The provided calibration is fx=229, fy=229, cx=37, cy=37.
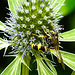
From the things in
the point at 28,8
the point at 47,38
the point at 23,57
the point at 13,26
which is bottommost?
the point at 23,57

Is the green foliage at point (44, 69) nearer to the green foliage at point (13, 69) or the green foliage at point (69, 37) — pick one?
the green foliage at point (13, 69)

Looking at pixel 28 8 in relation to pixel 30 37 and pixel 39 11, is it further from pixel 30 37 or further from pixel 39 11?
pixel 30 37

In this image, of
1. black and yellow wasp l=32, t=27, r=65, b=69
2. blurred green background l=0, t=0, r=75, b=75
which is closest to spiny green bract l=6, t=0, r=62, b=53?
black and yellow wasp l=32, t=27, r=65, b=69

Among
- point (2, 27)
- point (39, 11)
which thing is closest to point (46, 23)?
point (39, 11)

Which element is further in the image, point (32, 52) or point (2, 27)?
point (2, 27)

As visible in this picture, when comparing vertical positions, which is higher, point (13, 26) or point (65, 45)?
point (13, 26)

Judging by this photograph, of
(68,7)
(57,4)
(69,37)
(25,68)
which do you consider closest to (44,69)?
(25,68)

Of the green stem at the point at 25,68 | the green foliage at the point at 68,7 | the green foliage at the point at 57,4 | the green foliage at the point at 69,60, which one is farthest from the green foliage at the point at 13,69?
the green foliage at the point at 68,7

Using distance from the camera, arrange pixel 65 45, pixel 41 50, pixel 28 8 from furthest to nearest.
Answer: pixel 65 45, pixel 28 8, pixel 41 50
